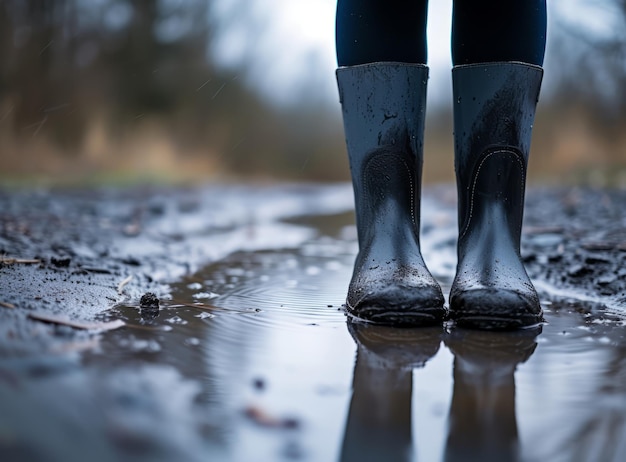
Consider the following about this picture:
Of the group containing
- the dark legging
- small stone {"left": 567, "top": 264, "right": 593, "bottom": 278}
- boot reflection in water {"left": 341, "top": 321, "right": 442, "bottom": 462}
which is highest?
the dark legging

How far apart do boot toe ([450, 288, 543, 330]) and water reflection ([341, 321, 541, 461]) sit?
3cm

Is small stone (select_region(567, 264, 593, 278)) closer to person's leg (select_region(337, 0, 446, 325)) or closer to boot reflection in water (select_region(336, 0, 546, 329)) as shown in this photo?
boot reflection in water (select_region(336, 0, 546, 329))

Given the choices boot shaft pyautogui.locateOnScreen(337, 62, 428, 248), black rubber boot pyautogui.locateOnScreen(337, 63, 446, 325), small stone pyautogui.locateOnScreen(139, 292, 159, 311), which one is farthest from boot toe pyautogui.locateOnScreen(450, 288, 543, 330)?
A: small stone pyautogui.locateOnScreen(139, 292, 159, 311)

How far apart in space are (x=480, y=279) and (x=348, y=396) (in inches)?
21.5

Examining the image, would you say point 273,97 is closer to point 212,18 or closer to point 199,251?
point 212,18

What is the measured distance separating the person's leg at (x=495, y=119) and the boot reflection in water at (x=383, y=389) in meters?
0.20

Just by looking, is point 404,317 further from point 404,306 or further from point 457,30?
point 457,30

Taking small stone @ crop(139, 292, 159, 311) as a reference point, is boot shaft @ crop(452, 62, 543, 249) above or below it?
above

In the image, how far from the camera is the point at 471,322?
3.92ft

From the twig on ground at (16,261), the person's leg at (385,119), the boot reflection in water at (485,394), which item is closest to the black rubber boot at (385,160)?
the person's leg at (385,119)

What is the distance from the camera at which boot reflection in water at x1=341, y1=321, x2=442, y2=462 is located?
67 cm

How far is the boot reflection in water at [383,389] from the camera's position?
67cm

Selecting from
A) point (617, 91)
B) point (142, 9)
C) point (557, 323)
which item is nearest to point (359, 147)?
point (557, 323)

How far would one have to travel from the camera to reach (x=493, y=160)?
133cm
